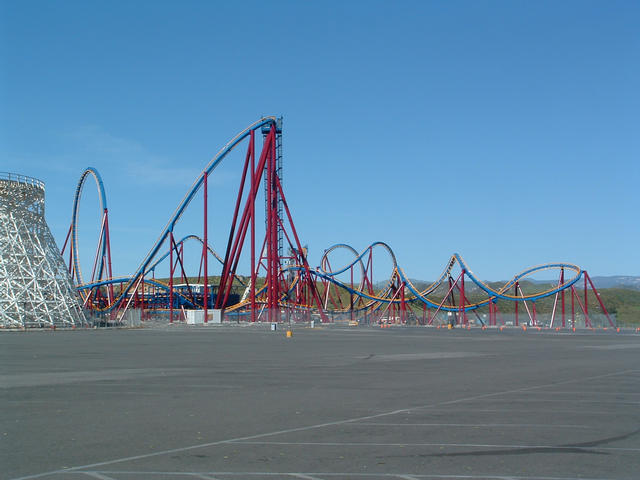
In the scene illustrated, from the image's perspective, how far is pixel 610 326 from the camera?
49906 mm

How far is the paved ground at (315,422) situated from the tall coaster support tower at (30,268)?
2602cm

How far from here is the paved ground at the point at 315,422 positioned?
18.2 ft

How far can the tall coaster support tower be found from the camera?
38750mm

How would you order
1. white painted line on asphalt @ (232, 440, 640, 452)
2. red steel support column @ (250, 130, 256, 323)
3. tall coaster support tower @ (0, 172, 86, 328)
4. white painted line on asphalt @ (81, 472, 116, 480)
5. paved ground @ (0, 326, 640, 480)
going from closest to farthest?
white painted line on asphalt @ (81, 472, 116, 480), paved ground @ (0, 326, 640, 480), white painted line on asphalt @ (232, 440, 640, 452), tall coaster support tower @ (0, 172, 86, 328), red steel support column @ (250, 130, 256, 323)

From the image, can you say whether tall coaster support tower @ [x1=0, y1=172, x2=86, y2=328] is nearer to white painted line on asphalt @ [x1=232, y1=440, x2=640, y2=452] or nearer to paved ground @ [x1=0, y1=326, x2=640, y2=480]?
paved ground @ [x1=0, y1=326, x2=640, y2=480]

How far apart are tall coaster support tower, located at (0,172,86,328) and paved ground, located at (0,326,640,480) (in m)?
26.0

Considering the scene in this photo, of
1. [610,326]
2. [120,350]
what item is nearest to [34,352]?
[120,350]

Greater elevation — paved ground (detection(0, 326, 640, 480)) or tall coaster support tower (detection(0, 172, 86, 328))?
tall coaster support tower (detection(0, 172, 86, 328))

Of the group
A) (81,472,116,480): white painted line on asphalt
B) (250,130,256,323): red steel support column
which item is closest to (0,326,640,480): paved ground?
(81,472,116,480): white painted line on asphalt

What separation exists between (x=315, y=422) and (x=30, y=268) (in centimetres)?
3746

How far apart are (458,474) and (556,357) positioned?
48.2 ft

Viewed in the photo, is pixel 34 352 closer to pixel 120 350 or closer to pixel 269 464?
pixel 120 350

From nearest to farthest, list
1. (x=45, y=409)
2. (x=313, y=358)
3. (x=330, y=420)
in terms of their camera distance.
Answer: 1. (x=330, y=420)
2. (x=45, y=409)
3. (x=313, y=358)

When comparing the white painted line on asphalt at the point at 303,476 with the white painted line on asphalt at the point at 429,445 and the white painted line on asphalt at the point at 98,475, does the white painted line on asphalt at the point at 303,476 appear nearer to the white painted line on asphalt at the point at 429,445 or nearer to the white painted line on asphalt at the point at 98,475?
the white painted line on asphalt at the point at 429,445
